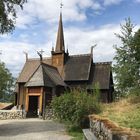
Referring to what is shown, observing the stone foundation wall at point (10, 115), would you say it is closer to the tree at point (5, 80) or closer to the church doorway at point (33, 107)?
the church doorway at point (33, 107)

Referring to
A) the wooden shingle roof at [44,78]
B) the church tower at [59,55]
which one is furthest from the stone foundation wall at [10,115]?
the church tower at [59,55]

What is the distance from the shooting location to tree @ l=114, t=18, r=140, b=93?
21062 millimetres

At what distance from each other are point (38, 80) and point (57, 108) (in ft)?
46.9

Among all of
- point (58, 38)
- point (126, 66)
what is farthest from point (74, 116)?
point (58, 38)

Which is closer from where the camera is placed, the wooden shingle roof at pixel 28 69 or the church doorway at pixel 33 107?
the church doorway at pixel 33 107

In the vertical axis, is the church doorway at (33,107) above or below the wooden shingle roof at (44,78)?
below

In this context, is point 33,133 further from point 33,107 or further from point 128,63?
point 33,107

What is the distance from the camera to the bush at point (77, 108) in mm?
18420

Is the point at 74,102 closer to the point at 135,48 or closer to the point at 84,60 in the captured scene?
the point at 135,48

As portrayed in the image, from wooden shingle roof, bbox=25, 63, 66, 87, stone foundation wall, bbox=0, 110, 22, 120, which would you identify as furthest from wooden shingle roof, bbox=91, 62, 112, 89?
stone foundation wall, bbox=0, 110, 22, 120

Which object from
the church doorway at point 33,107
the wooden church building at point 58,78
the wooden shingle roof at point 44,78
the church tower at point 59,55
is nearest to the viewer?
the wooden shingle roof at point 44,78

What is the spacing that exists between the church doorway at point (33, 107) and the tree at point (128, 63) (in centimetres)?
1469

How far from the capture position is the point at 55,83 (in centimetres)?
3522

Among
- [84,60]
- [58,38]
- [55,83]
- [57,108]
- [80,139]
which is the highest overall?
[58,38]
